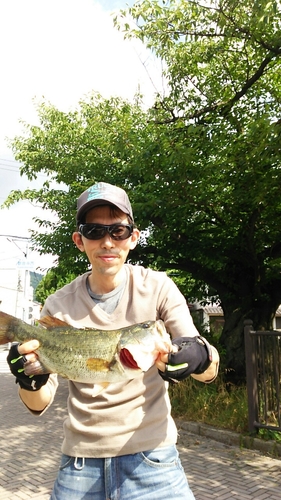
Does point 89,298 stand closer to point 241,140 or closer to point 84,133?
point 241,140

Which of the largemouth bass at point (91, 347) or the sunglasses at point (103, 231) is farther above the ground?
the sunglasses at point (103, 231)

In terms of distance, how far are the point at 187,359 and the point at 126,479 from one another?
2.14 feet

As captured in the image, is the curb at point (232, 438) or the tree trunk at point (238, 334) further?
the tree trunk at point (238, 334)

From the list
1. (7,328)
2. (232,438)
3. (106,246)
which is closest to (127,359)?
(106,246)

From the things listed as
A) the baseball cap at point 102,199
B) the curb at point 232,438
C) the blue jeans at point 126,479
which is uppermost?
the baseball cap at point 102,199

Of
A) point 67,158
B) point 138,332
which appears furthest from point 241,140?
point 138,332

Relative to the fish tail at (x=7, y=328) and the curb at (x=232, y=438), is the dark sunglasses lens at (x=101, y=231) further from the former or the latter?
the curb at (x=232, y=438)

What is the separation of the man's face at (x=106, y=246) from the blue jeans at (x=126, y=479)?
0.85 m

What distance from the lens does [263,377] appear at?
24.7ft

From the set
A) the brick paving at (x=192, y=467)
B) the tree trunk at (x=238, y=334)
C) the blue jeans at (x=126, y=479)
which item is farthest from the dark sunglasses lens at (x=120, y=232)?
the tree trunk at (x=238, y=334)

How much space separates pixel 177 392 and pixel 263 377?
254 cm

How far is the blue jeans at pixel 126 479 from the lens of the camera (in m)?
1.99

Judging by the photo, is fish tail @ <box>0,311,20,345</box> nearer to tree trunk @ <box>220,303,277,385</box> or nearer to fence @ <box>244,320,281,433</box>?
fence @ <box>244,320,281,433</box>

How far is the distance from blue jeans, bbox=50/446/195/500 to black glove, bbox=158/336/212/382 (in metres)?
0.47
